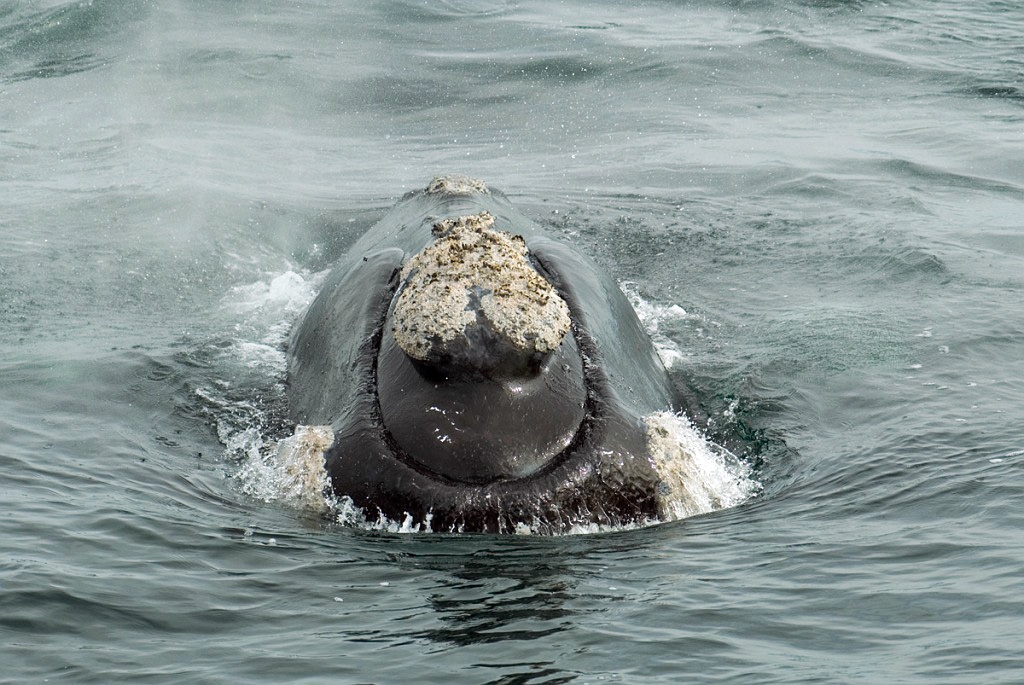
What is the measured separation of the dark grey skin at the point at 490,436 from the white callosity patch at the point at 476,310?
158 mm

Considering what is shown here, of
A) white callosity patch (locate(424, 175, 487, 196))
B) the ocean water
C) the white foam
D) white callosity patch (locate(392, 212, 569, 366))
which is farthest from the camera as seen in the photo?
white callosity patch (locate(424, 175, 487, 196))

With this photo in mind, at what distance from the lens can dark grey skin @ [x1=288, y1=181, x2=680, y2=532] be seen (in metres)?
7.02

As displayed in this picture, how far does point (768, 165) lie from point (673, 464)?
1049 centimetres

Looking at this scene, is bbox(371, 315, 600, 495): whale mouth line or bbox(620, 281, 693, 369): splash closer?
bbox(371, 315, 600, 495): whale mouth line

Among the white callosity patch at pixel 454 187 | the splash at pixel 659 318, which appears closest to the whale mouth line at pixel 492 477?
the splash at pixel 659 318

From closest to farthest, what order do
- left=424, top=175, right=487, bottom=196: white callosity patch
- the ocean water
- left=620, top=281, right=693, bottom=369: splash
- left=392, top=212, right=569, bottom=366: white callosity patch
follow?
1. the ocean water
2. left=392, top=212, right=569, bottom=366: white callosity patch
3. left=424, top=175, right=487, bottom=196: white callosity patch
4. left=620, top=281, right=693, bottom=369: splash

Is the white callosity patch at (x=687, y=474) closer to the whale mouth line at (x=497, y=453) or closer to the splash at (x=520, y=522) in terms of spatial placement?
the splash at (x=520, y=522)

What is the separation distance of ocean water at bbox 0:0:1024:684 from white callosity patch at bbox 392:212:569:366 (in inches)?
37.4

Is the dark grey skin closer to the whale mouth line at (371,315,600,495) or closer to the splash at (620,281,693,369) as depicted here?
the whale mouth line at (371,315,600,495)

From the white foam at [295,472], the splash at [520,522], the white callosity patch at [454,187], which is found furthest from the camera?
the white callosity patch at [454,187]

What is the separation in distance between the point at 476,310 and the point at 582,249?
4.09 metres

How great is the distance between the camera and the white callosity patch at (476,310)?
702 cm

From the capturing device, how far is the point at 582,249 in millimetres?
11070

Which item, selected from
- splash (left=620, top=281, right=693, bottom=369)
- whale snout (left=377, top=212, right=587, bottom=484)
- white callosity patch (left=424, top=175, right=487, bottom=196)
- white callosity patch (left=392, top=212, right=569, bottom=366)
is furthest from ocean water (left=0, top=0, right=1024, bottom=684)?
white callosity patch (left=424, top=175, right=487, bottom=196)
